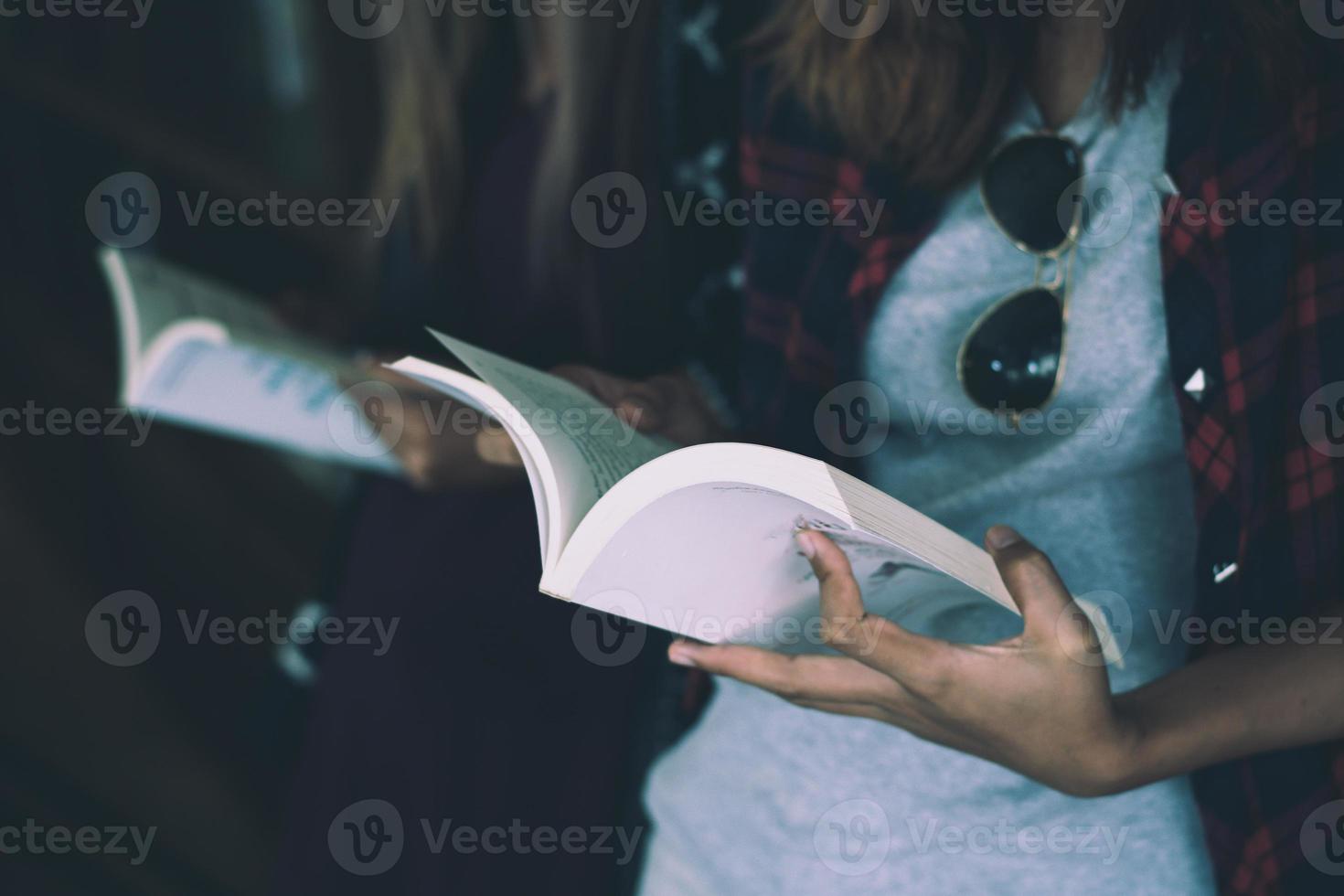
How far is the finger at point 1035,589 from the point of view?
419 mm

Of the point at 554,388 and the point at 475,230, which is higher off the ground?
the point at 475,230

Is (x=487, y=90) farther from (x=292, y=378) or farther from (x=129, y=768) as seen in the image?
(x=129, y=768)

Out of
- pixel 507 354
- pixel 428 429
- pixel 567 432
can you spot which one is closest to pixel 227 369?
pixel 428 429

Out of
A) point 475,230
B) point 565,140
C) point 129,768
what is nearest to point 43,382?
point 129,768

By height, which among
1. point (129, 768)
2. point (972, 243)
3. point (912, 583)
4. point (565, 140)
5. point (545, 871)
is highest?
point (565, 140)

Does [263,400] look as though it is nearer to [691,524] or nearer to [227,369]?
[227,369]

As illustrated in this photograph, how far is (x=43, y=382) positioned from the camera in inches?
51.7

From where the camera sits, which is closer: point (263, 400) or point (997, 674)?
point (997, 674)

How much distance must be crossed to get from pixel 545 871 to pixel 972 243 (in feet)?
2.02

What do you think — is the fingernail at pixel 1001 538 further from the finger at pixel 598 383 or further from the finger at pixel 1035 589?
the finger at pixel 598 383

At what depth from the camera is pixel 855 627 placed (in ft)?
1.38

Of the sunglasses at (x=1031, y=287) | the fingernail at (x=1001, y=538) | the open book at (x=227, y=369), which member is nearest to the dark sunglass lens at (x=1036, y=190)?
the sunglasses at (x=1031, y=287)

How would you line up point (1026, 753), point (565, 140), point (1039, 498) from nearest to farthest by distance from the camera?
point (1026, 753) < point (1039, 498) < point (565, 140)

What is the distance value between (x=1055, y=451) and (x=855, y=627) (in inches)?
9.4
